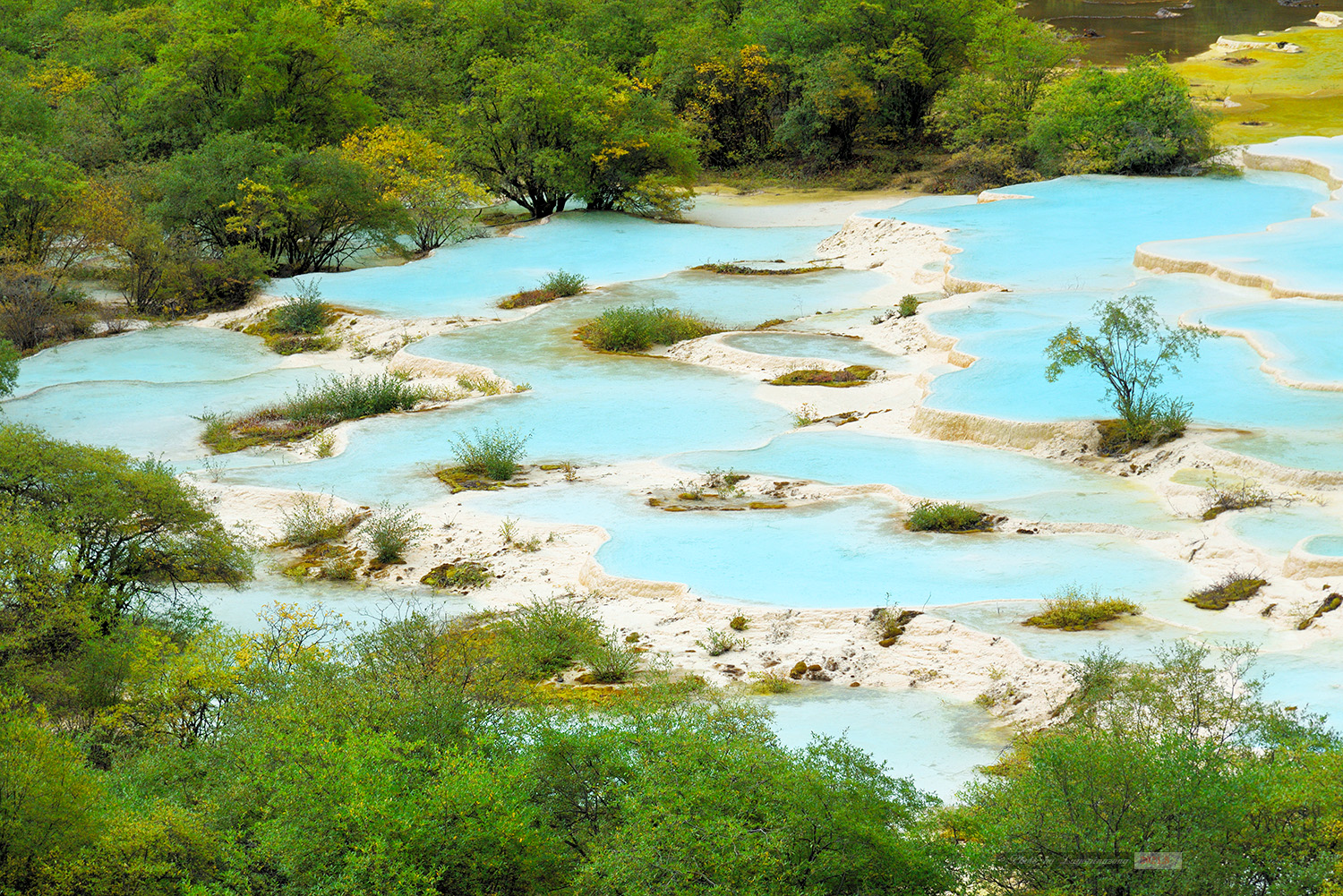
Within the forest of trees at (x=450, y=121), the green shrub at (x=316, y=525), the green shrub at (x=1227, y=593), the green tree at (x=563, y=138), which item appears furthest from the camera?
the green tree at (x=563, y=138)

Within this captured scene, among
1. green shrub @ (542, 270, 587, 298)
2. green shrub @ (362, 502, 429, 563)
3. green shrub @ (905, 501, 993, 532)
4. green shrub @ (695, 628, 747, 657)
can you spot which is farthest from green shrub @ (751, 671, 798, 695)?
green shrub @ (542, 270, 587, 298)

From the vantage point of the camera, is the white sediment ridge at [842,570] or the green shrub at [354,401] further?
the green shrub at [354,401]

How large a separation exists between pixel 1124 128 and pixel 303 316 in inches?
653

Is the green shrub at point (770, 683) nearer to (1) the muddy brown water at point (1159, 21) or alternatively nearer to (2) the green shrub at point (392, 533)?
(2) the green shrub at point (392, 533)

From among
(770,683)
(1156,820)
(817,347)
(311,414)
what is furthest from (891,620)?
(311,414)

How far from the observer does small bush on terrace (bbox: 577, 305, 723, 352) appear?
57.8ft

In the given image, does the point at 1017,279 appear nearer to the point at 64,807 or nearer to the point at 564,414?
the point at 564,414

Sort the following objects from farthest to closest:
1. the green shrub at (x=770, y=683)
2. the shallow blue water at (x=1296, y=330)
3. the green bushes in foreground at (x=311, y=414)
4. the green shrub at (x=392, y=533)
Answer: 1. the green bushes in foreground at (x=311, y=414)
2. the shallow blue water at (x=1296, y=330)
3. the green shrub at (x=392, y=533)
4. the green shrub at (x=770, y=683)

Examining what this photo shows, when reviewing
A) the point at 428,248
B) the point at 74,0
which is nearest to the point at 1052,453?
the point at 428,248

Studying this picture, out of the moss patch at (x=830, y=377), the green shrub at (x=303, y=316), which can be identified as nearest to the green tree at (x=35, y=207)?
the green shrub at (x=303, y=316)

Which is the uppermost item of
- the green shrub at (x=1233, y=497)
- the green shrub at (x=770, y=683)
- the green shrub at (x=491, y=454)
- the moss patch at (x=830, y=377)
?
the green shrub at (x=1233, y=497)

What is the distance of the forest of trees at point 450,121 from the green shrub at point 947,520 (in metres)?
15.2

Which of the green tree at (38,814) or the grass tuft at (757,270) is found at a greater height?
the green tree at (38,814)

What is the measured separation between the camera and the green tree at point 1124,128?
24953 mm
